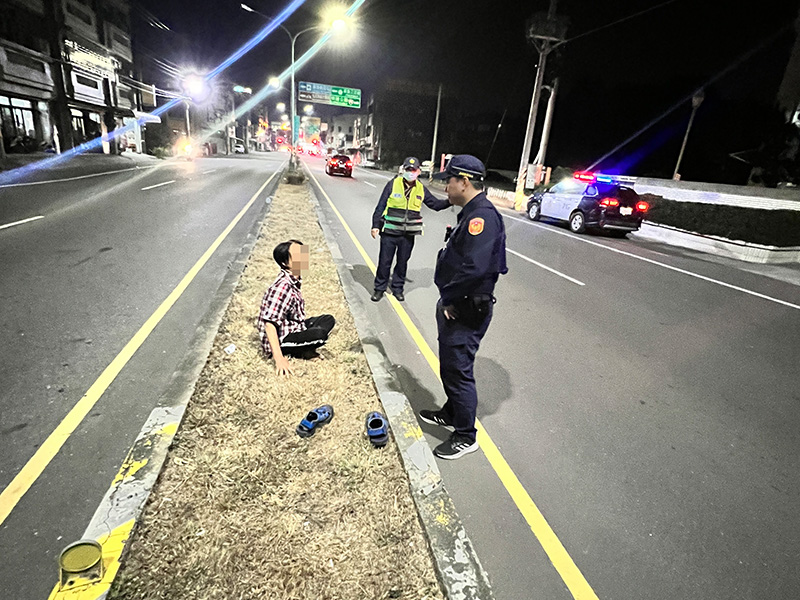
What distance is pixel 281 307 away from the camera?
3.86 metres

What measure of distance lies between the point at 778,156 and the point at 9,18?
43134mm

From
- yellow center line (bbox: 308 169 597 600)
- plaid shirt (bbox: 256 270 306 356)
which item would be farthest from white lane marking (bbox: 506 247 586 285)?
plaid shirt (bbox: 256 270 306 356)

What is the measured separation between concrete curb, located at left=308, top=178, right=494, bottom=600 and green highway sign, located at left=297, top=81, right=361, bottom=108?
56.0 m

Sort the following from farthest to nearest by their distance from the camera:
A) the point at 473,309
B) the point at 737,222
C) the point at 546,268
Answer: the point at 737,222 → the point at 546,268 → the point at 473,309

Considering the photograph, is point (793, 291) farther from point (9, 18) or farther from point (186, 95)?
point (186, 95)

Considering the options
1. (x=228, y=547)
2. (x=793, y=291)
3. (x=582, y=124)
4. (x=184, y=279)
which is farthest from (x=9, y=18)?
(x=582, y=124)

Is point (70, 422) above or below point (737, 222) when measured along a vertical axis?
below

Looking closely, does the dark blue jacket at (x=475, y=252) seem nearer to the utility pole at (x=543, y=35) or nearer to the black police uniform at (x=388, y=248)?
the black police uniform at (x=388, y=248)

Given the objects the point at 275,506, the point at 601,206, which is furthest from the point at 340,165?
the point at 275,506

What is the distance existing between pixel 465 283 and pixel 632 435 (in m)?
2.02

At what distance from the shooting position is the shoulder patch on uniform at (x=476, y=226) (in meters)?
2.79

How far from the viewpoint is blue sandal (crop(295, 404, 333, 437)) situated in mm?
3098

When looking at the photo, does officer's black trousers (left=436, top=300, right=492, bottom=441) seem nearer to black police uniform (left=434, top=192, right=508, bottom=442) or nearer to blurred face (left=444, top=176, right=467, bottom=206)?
black police uniform (left=434, top=192, right=508, bottom=442)

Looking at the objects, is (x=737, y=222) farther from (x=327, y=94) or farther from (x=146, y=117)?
(x=327, y=94)
